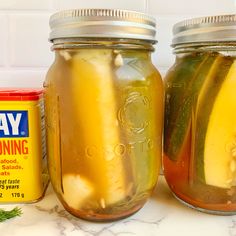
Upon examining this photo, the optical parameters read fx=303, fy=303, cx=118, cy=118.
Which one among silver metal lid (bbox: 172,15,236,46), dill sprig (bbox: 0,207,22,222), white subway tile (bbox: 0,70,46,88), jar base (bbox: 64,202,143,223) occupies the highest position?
silver metal lid (bbox: 172,15,236,46)

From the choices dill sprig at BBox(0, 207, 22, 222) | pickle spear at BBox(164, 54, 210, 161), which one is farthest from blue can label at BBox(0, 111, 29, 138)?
pickle spear at BBox(164, 54, 210, 161)

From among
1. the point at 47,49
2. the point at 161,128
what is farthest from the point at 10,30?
the point at 161,128

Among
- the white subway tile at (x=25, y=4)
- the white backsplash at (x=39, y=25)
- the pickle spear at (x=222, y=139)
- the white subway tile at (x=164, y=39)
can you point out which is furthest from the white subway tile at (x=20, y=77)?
the pickle spear at (x=222, y=139)

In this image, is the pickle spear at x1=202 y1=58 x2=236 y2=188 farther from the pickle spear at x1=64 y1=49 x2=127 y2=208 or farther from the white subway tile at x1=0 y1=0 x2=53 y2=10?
the white subway tile at x1=0 y1=0 x2=53 y2=10

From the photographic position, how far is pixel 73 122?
37 cm

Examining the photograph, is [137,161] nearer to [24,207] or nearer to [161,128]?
[161,128]

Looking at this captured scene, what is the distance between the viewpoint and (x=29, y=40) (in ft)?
1.90

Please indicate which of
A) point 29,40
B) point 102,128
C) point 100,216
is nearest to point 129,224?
point 100,216

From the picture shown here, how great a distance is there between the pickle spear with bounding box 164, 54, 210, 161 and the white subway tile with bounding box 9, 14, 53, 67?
26 centimetres

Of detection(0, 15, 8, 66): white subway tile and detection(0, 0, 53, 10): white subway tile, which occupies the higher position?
detection(0, 0, 53, 10): white subway tile

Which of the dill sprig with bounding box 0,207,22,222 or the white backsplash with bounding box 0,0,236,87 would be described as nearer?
the dill sprig with bounding box 0,207,22,222

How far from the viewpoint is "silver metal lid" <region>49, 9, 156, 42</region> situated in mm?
353

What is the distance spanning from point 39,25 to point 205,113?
14.1 inches

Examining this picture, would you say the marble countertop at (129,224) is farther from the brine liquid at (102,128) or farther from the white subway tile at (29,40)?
the white subway tile at (29,40)
